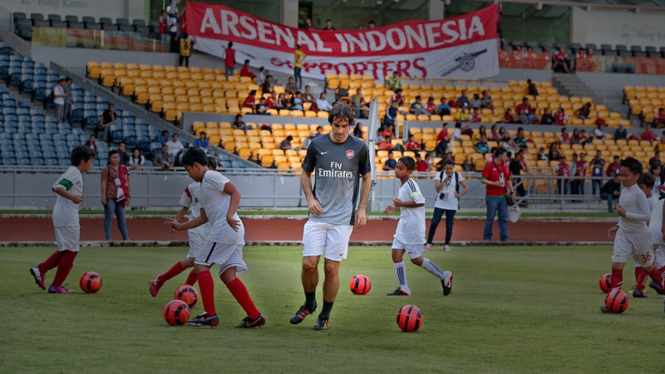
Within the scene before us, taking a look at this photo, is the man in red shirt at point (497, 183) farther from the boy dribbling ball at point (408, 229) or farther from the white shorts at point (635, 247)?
the white shorts at point (635, 247)

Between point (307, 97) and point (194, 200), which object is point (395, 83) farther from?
point (194, 200)

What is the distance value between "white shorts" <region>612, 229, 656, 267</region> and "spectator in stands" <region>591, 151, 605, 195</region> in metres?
20.1

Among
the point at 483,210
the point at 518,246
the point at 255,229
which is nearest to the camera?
the point at 518,246

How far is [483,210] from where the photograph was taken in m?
29.1

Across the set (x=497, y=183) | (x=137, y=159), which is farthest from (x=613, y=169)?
(x=137, y=159)

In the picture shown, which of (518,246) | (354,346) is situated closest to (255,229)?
(518,246)

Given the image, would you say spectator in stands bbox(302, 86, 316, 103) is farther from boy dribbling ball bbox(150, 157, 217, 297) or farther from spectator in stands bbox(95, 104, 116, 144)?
boy dribbling ball bbox(150, 157, 217, 297)

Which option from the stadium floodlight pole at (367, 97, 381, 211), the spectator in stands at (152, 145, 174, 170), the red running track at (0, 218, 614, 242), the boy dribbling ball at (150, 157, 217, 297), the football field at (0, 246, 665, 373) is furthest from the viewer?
the stadium floodlight pole at (367, 97, 381, 211)

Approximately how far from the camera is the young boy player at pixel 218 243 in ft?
27.7

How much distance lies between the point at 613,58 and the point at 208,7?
68.1 ft

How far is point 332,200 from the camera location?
28.4 feet

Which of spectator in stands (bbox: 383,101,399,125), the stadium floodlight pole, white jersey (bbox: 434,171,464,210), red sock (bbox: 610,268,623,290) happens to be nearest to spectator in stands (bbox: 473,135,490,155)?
spectator in stands (bbox: 383,101,399,125)

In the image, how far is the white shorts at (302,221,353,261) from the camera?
8.62m

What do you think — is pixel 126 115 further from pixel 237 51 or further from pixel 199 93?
pixel 237 51
